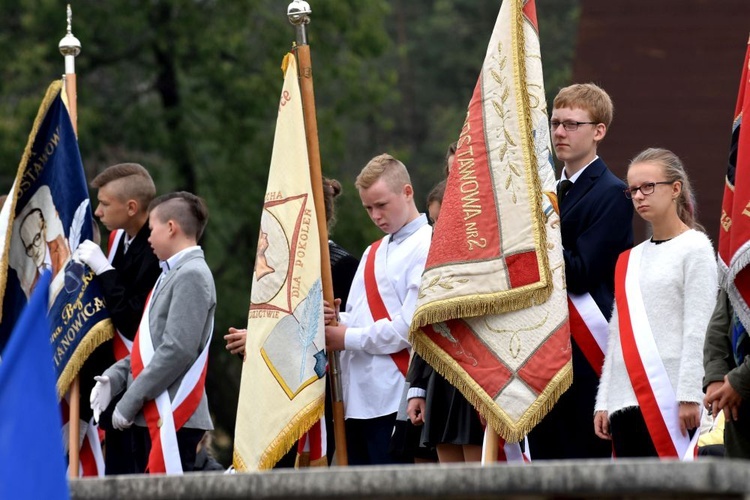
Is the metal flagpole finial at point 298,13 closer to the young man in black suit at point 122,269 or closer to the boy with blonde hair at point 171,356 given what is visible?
the boy with blonde hair at point 171,356

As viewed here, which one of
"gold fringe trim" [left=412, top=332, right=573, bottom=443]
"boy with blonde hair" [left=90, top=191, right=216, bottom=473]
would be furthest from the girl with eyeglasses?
"boy with blonde hair" [left=90, top=191, right=216, bottom=473]

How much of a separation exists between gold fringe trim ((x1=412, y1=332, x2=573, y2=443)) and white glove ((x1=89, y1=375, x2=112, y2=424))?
204 cm

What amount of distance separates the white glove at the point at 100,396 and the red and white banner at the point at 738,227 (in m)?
3.28

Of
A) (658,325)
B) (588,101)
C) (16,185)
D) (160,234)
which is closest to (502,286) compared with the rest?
(658,325)

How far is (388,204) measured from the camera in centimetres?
630

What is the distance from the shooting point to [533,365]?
17.8ft

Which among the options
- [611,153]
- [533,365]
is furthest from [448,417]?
[611,153]

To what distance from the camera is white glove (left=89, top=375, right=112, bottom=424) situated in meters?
6.91

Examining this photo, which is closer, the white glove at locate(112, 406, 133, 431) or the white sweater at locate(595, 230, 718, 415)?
the white sweater at locate(595, 230, 718, 415)

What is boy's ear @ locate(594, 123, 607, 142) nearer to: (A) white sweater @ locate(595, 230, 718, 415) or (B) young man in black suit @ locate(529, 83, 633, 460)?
(B) young man in black suit @ locate(529, 83, 633, 460)

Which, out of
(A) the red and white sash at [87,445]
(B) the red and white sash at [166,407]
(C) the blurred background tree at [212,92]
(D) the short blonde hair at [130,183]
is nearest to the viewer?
(B) the red and white sash at [166,407]

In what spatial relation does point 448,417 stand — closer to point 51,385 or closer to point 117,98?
point 51,385

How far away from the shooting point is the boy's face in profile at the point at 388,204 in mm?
6285

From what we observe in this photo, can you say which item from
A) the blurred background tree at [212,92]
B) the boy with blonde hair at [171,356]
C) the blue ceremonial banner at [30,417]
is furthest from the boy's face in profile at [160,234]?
the blurred background tree at [212,92]
